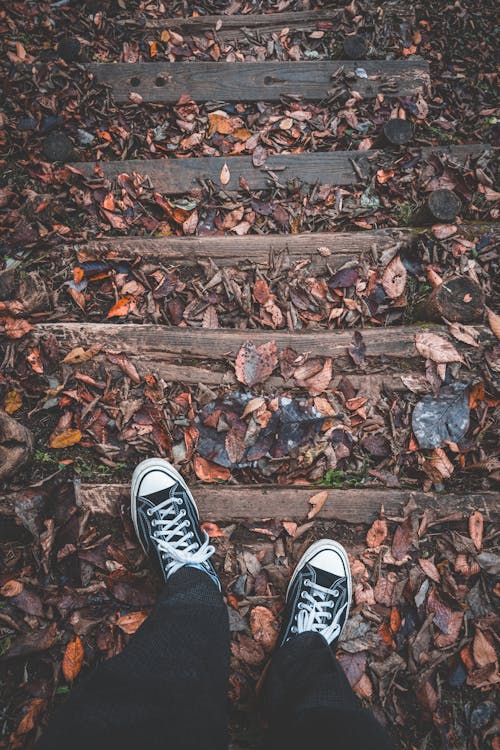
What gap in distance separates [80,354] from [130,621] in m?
1.17

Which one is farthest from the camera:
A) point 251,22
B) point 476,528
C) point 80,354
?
point 251,22

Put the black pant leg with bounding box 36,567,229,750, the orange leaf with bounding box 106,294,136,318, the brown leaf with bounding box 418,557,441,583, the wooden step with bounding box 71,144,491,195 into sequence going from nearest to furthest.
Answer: the black pant leg with bounding box 36,567,229,750 < the brown leaf with bounding box 418,557,441,583 < the orange leaf with bounding box 106,294,136,318 < the wooden step with bounding box 71,144,491,195

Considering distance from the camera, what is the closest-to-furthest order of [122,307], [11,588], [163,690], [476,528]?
[163,690]
[11,588]
[476,528]
[122,307]

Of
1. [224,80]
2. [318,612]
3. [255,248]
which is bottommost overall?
[318,612]

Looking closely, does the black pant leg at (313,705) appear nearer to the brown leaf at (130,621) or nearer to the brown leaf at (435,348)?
the brown leaf at (130,621)

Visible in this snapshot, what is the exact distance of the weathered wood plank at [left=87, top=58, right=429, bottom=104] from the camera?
249 centimetres

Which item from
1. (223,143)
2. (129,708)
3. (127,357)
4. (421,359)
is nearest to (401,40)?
(223,143)

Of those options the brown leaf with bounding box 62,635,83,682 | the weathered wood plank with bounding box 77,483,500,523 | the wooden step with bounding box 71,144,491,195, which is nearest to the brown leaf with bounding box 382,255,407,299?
the wooden step with bounding box 71,144,491,195

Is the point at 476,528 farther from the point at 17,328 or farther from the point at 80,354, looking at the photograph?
the point at 17,328

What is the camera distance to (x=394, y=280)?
1953 millimetres

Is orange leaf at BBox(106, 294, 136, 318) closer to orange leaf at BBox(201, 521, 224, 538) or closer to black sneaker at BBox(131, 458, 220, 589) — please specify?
black sneaker at BBox(131, 458, 220, 589)

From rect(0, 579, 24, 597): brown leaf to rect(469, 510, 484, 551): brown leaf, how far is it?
75.4 inches

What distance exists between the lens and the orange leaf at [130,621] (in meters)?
1.55

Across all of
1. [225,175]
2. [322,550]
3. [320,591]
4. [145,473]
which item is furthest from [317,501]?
[225,175]
